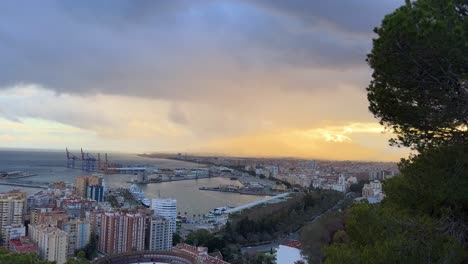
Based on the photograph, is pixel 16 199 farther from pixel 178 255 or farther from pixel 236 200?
pixel 236 200

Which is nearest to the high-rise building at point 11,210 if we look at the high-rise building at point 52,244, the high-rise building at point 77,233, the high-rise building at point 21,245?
the high-rise building at point 21,245

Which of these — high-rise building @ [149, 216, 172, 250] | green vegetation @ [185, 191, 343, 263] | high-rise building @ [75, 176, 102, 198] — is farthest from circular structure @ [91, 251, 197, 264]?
high-rise building @ [75, 176, 102, 198]

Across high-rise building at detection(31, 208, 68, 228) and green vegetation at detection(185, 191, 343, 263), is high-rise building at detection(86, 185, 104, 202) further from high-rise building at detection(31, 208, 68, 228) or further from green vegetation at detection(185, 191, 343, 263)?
green vegetation at detection(185, 191, 343, 263)

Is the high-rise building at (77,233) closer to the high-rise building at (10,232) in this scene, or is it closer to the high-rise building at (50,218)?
the high-rise building at (50,218)

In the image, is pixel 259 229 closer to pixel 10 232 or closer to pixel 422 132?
pixel 10 232

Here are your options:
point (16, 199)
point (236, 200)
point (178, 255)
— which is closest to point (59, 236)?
point (178, 255)

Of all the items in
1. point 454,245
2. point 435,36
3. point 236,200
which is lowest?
point 236,200

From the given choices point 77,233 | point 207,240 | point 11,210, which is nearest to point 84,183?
point 11,210
